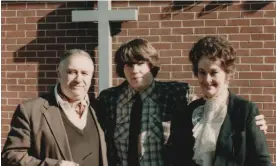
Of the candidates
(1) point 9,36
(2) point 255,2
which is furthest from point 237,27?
(1) point 9,36

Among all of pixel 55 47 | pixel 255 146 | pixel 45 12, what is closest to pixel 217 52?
pixel 255 146

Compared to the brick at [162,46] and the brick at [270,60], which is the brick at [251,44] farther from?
the brick at [162,46]

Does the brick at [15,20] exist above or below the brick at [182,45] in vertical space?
above

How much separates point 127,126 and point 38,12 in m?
2.13

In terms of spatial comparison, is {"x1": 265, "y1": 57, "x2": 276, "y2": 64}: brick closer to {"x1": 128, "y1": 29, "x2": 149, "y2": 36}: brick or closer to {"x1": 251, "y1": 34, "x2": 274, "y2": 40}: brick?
{"x1": 251, "y1": 34, "x2": 274, "y2": 40}: brick

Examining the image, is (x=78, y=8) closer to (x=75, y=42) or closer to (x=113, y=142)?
(x=75, y=42)

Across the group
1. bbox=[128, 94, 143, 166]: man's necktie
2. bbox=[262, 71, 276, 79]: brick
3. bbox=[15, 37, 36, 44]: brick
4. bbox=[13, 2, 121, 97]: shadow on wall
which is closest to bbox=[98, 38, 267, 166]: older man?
bbox=[128, 94, 143, 166]: man's necktie

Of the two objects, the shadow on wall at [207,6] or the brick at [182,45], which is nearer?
the shadow on wall at [207,6]

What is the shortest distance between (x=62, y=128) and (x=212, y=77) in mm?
932

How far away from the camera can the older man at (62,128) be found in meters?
2.51

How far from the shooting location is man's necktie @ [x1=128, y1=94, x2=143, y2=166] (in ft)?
9.59

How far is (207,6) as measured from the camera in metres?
4.27

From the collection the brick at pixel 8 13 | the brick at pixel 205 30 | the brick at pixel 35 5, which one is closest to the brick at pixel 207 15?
the brick at pixel 205 30

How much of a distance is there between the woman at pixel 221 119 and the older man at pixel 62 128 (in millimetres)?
625
